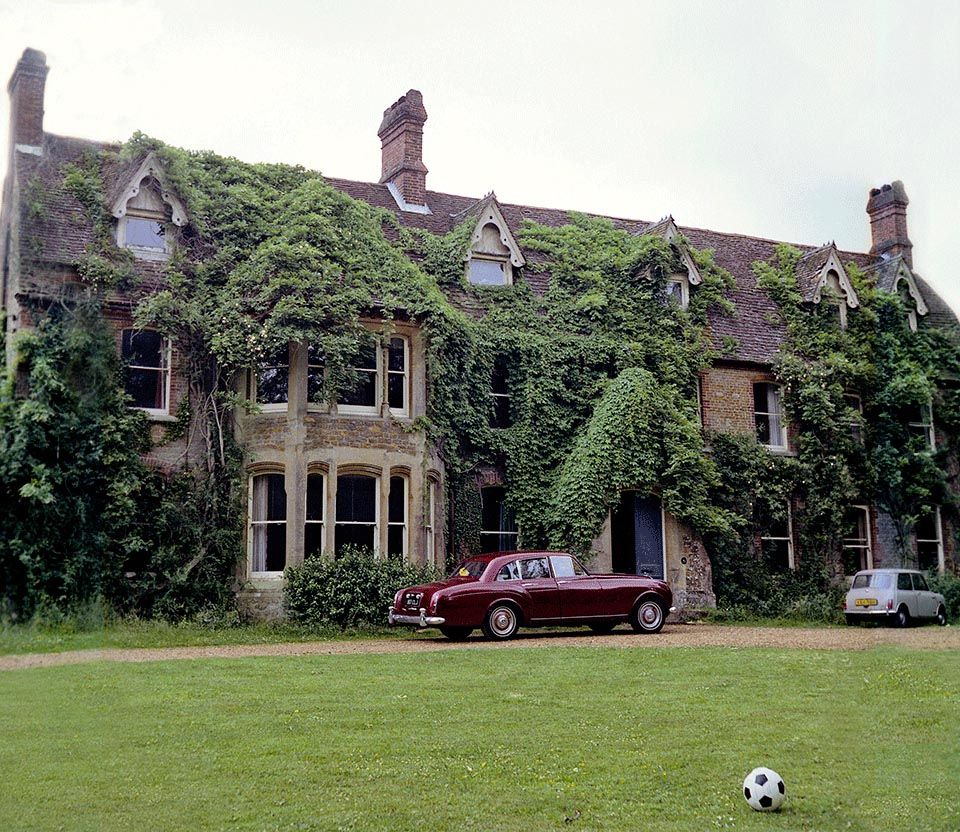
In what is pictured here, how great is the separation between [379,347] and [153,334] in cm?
502

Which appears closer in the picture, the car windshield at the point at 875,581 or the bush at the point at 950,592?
the car windshield at the point at 875,581

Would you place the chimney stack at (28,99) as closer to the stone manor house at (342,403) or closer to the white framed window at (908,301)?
the stone manor house at (342,403)

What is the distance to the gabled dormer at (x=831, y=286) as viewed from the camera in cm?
3222

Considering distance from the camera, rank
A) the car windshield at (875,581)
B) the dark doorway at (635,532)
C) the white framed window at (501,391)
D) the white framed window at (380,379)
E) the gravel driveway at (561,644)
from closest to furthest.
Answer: the gravel driveway at (561,644), the white framed window at (380,379), the car windshield at (875,581), the white framed window at (501,391), the dark doorway at (635,532)

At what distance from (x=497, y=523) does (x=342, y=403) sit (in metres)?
5.29

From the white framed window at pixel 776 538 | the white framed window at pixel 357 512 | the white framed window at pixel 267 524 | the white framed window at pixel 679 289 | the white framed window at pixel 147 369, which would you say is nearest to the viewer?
the white framed window at pixel 267 524

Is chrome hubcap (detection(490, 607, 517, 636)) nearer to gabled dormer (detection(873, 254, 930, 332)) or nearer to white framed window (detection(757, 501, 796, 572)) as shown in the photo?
white framed window (detection(757, 501, 796, 572))

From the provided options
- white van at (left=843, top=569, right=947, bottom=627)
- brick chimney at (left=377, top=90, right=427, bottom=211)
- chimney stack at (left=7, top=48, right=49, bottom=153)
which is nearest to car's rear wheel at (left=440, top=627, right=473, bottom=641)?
white van at (left=843, top=569, right=947, bottom=627)

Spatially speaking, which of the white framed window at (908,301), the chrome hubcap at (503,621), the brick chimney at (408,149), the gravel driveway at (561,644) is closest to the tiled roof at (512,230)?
the brick chimney at (408,149)

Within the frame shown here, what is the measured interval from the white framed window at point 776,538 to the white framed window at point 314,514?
1229cm

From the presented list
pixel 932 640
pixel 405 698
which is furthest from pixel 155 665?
pixel 932 640

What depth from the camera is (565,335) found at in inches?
1123

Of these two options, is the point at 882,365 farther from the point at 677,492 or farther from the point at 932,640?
the point at 932,640

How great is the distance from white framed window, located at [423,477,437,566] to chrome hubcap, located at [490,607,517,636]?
4890 mm
